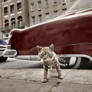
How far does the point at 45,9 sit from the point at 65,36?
25366 mm

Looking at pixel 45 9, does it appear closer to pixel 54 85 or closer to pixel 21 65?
pixel 21 65

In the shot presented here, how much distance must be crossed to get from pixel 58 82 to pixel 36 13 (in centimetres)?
2778

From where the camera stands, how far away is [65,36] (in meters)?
4.83

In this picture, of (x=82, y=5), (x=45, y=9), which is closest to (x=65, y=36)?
(x=82, y=5)

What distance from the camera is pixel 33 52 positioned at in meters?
Answer: 5.47

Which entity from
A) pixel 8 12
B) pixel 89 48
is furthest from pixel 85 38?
pixel 8 12

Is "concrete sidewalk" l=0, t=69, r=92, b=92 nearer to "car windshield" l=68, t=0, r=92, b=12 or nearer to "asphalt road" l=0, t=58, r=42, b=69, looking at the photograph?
"asphalt road" l=0, t=58, r=42, b=69

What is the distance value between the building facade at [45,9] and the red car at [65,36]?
2287cm

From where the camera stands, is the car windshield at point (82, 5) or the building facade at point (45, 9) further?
the building facade at point (45, 9)

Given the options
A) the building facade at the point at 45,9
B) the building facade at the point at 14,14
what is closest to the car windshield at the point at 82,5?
the building facade at the point at 45,9

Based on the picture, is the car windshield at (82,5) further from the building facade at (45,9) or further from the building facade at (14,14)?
the building facade at (14,14)

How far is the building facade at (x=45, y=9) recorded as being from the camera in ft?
92.1

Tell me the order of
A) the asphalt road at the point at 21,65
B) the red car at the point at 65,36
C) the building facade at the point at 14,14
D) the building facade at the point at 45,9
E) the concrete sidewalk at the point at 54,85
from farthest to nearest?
the building facade at the point at 14,14 → the building facade at the point at 45,9 → the asphalt road at the point at 21,65 → the red car at the point at 65,36 → the concrete sidewalk at the point at 54,85

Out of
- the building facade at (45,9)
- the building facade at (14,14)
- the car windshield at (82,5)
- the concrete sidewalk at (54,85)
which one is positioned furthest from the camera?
the building facade at (14,14)
